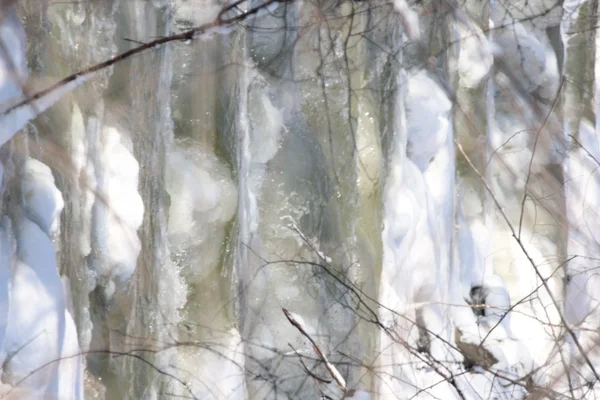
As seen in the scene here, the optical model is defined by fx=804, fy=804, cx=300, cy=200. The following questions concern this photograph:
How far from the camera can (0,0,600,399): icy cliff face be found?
4.67 feet

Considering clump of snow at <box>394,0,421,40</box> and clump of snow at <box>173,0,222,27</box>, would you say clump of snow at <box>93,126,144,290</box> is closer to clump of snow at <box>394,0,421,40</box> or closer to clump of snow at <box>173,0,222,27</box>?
clump of snow at <box>173,0,222,27</box>

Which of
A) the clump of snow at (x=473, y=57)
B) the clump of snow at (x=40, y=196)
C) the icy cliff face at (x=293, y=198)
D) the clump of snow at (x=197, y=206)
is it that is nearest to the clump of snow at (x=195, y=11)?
the icy cliff face at (x=293, y=198)

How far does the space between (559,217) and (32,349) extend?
2.03m

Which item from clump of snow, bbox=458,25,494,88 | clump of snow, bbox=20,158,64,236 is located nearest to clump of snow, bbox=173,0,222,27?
clump of snow, bbox=20,158,64,236

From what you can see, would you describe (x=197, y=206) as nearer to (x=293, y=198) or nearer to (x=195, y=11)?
(x=293, y=198)

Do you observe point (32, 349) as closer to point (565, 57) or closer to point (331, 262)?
point (331, 262)

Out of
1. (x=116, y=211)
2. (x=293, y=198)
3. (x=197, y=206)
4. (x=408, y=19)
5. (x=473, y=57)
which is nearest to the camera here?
(x=116, y=211)

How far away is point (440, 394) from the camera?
2.21 m

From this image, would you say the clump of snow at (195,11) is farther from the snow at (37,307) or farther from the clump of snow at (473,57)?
the clump of snow at (473,57)

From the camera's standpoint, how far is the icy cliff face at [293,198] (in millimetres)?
1423

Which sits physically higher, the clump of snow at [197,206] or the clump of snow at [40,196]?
the clump of snow at [197,206]

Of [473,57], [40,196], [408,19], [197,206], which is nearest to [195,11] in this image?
[197,206]

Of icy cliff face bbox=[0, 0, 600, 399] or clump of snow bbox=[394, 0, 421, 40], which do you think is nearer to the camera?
icy cliff face bbox=[0, 0, 600, 399]

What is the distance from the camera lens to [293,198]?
1993mm
